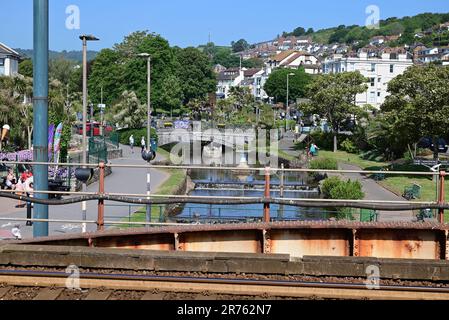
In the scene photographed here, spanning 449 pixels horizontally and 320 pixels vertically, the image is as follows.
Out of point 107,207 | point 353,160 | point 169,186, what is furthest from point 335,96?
point 107,207

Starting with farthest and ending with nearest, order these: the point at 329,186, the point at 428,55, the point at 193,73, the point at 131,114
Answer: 1. the point at 428,55
2. the point at 193,73
3. the point at 131,114
4. the point at 329,186

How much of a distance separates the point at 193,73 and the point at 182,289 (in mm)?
110369

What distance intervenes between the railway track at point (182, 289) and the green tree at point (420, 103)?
35.5 m

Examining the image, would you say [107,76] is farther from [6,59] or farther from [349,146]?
[349,146]

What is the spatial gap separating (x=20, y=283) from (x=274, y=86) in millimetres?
133458

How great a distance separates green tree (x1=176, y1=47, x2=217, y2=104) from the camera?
11575 cm

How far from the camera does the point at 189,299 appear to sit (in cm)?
708

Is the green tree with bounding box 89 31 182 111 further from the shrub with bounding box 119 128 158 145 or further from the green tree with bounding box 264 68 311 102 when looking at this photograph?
the green tree with bounding box 264 68 311 102

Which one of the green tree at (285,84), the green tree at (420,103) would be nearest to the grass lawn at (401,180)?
the green tree at (420,103)

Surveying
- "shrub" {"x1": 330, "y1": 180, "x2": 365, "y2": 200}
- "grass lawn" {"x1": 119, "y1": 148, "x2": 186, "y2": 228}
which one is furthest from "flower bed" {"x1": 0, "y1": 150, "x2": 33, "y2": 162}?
"shrub" {"x1": 330, "y1": 180, "x2": 365, "y2": 200}

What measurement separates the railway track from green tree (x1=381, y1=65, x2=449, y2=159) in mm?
35538

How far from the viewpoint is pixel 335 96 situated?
6162cm
